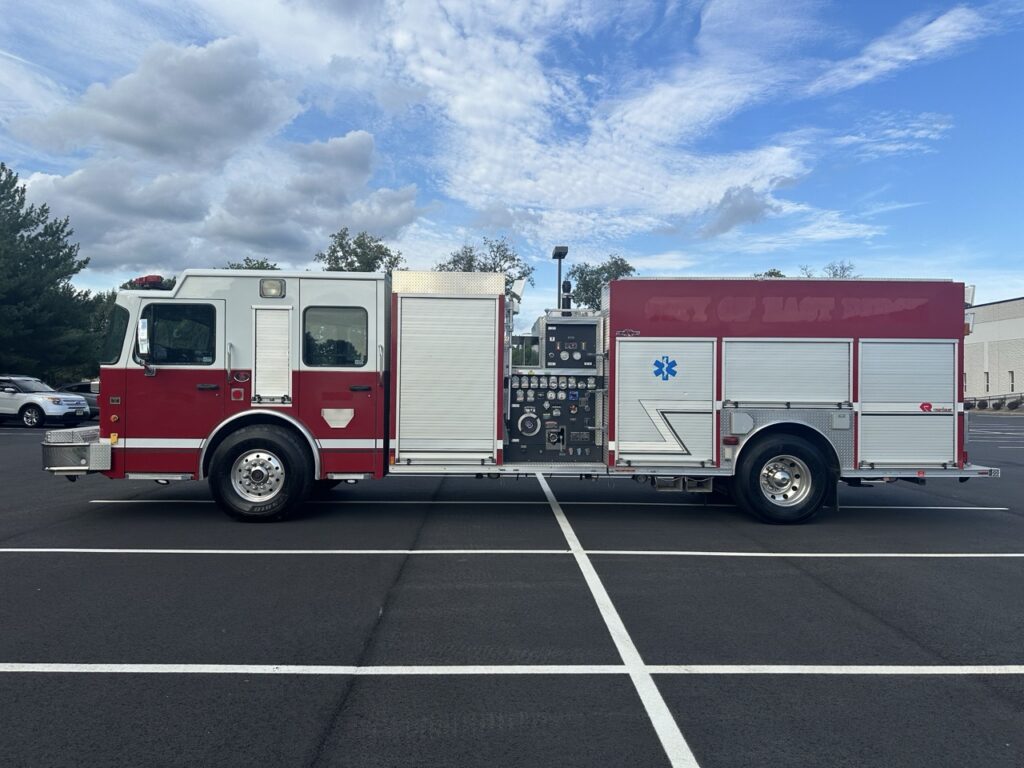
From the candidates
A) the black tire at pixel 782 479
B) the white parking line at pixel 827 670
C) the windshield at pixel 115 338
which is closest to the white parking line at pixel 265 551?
the windshield at pixel 115 338

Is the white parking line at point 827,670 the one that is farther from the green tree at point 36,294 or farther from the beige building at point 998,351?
the beige building at point 998,351

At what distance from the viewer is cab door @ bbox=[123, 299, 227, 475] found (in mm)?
9281

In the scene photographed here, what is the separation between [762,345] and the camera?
9.50m

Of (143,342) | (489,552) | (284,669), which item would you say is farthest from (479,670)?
(143,342)

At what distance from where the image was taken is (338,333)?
372 inches

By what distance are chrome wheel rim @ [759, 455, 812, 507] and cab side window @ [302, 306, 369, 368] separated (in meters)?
4.99

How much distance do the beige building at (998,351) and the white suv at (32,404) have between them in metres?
62.9

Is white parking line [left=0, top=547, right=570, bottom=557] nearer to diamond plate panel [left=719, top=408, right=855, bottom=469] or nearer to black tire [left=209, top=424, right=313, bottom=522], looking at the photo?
black tire [left=209, top=424, right=313, bottom=522]

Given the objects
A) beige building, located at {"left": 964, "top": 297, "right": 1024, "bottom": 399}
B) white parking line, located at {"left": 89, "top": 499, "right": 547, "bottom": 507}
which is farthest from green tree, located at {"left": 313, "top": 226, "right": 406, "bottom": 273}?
beige building, located at {"left": 964, "top": 297, "right": 1024, "bottom": 399}

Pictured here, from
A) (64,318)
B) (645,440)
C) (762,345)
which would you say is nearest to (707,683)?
(645,440)

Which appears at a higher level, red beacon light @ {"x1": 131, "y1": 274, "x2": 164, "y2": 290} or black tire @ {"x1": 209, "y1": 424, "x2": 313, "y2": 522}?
red beacon light @ {"x1": 131, "y1": 274, "x2": 164, "y2": 290}

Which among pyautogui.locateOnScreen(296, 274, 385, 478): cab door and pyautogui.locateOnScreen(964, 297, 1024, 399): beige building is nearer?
pyautogui.locateOnScreen(296, 274, 385, 478): cab door

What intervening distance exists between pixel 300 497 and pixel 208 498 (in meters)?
2.64

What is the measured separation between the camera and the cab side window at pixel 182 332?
9.36 metres
